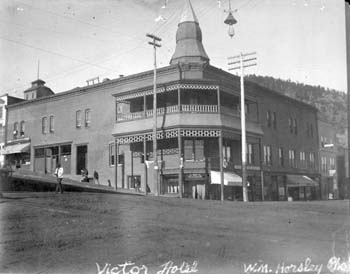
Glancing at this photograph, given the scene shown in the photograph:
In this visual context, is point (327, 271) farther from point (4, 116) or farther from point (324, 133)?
point (4, 116)

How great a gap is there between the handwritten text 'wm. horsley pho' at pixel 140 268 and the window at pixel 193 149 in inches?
184

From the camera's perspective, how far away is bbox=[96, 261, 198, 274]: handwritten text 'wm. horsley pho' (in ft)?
19.7

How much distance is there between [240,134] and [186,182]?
2.08m

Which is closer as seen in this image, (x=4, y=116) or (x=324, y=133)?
(x=324, y=133)

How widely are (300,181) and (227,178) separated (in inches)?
123

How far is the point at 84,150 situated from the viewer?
41.8ft

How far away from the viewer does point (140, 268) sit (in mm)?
6039

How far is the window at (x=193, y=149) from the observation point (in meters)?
11.0

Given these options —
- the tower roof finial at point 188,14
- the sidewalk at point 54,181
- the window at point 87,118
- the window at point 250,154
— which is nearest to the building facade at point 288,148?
the window at point 250,154

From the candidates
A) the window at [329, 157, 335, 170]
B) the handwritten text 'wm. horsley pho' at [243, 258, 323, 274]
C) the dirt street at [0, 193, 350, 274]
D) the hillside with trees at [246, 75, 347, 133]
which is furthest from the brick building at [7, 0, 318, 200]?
the handwritten text 'wm. horsley pho' at [243, 258, 323, 274]

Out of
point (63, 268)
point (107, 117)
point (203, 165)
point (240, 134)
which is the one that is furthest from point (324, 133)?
point (63, 268)

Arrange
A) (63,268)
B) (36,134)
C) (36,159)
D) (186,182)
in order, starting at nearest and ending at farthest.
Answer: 1. (63,268)
2. (186,182)
3. (36,134)
4. (36,159)

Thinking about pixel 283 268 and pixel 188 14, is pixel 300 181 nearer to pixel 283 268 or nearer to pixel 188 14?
pixel 283 268

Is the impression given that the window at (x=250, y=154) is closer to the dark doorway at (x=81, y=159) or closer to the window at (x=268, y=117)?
the window at (x=268, y=117)
